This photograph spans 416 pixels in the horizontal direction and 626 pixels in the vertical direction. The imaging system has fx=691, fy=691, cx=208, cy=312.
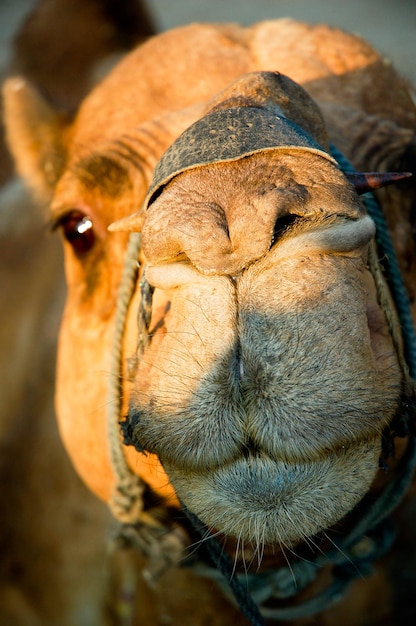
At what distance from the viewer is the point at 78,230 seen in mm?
2557

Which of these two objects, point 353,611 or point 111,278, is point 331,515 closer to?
point 111,278

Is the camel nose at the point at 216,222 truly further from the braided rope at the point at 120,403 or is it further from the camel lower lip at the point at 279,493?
the braided rope at the point at 120,403

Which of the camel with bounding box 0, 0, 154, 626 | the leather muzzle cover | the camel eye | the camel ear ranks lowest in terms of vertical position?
the camel with bounding box 0, 0, 154, 626

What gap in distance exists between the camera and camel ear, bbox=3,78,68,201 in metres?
3.11

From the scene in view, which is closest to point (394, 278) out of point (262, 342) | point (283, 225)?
point (283, 225)

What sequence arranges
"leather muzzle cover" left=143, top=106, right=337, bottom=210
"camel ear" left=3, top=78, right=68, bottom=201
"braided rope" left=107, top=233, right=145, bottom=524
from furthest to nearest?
1. "camel ear" left=3, top=78, right=68, bottom=201
2. "braided rope" left=107, top=233, right=145, bottom=524
3. "leather muzzle cover" left=143, top=106, right=337, bottom=210

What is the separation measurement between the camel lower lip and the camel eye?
1196 mm

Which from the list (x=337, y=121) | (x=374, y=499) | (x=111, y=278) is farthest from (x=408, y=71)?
(x=374, y=499)

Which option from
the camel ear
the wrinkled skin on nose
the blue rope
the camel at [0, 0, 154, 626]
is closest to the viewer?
the wrinkled skin on nose

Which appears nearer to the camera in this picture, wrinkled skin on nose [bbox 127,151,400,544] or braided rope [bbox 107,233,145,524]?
wrinkled skin on nose [bbox 127,151,400,544]

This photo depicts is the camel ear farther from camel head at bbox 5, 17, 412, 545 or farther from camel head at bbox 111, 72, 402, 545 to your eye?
camel head at bbox 111, 72, 402, 545

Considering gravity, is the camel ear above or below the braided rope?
above

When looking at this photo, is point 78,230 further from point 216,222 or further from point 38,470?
point 38,470

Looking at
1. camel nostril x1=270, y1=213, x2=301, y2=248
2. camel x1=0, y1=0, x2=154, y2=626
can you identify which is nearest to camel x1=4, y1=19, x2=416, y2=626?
camel nostril x1=270, y1=213, x2=301, y2=248
